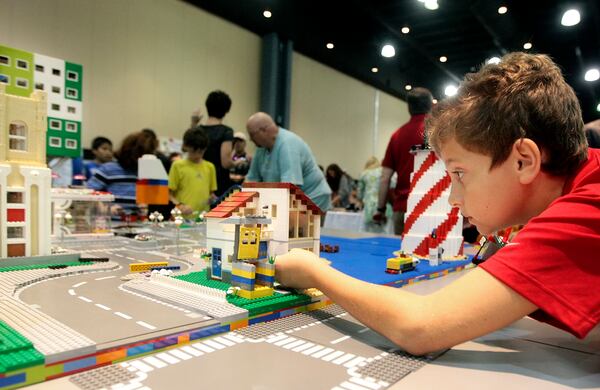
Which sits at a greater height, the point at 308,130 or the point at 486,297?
the point at 308,130

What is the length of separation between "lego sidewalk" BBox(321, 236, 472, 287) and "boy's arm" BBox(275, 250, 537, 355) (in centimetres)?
46

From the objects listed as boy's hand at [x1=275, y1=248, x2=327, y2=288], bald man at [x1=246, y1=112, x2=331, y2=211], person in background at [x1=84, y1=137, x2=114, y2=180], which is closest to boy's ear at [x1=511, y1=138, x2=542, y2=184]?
boy's hand at [x1=275, y1=248, x2=327, y2=288]

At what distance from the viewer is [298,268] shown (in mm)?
930

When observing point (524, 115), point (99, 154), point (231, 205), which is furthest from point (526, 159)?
point (99, 154)

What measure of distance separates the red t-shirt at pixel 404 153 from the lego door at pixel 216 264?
164 centimetres

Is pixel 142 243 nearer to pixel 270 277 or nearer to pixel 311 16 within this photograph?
pixel 270 277

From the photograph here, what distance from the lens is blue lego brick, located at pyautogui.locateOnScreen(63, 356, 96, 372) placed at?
1.91 feet

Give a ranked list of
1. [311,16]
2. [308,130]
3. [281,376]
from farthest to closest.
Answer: [308,130], [311,16], [281,376]

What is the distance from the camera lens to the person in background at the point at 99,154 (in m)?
3.92

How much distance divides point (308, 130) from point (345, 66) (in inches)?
61.6

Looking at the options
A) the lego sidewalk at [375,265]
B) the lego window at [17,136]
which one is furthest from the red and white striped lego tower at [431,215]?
the lego window at [17,136]

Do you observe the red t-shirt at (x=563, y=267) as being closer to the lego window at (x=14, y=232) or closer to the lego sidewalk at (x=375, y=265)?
the lego sidewalk at (x=375, y=265)

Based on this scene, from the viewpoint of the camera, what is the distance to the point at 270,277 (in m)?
0.96

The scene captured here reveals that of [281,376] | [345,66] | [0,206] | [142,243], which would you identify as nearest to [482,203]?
[281,376]
